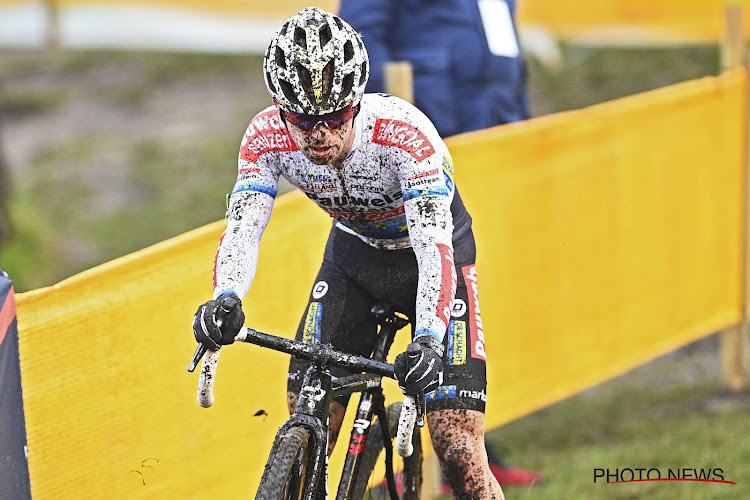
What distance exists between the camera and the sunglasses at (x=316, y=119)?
3.94 metres

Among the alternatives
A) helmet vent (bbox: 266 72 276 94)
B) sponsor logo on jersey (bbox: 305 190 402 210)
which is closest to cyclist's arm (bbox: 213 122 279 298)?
sponsor logo on jersey (bbox: 305 190 402 210)

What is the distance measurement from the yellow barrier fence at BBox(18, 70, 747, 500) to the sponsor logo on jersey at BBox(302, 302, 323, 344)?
0.39 metres

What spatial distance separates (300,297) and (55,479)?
1.65 metres

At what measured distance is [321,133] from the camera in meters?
3.97

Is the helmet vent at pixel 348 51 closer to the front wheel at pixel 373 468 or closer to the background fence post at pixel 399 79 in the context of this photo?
the front wheel at pixel 373 468

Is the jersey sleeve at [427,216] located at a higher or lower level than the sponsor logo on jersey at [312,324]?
higher

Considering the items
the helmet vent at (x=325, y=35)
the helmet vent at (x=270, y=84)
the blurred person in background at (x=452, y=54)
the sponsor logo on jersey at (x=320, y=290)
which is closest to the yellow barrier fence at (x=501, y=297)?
the blurred person in background at (x=452, y=54)

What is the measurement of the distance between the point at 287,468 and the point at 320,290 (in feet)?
3.79

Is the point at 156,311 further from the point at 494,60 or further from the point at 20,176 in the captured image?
the point at 20,176

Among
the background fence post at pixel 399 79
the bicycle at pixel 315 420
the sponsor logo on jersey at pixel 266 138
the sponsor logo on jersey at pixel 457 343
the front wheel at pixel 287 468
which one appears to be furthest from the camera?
the background fence post at pixel 399 79

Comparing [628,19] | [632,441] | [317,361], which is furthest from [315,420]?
[628,19]

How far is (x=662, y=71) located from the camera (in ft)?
54.1

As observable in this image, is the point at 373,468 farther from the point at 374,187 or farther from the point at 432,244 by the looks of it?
the point at 374,187

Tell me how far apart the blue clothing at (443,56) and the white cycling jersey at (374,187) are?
223 centimetres
